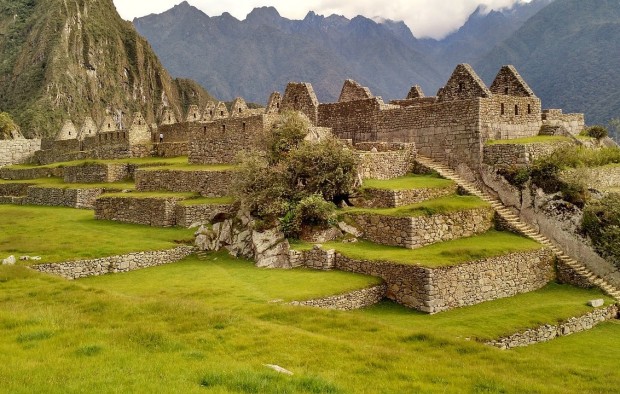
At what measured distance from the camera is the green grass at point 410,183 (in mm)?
21344

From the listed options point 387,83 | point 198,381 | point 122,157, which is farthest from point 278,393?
point 387,83

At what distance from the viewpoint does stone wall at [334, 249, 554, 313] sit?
53.7ft

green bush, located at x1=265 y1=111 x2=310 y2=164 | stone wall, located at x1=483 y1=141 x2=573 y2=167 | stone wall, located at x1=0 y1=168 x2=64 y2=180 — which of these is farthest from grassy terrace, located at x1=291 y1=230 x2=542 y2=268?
stone wall, located at x1=0 y1=168 x2=64 y2=180

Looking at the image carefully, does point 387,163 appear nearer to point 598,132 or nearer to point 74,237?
point 598,132

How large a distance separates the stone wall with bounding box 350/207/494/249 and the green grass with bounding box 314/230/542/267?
254 millimetres

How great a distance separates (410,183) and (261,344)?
12698 millimetres

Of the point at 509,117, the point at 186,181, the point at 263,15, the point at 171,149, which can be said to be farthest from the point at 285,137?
the point at 263,15

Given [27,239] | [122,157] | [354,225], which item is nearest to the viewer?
[354,225]

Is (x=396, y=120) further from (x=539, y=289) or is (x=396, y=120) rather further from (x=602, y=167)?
(x=539, y=289)

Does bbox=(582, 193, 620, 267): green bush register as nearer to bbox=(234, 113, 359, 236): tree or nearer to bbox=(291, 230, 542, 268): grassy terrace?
bbox=(291, 230, 542, 268): grassy terrace

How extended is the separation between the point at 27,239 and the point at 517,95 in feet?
72.8

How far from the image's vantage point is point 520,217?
21.5 m

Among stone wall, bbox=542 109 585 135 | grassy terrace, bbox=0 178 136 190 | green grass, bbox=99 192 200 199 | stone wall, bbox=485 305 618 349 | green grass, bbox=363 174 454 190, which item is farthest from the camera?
grassy terrace, bbox=0 178 136 190

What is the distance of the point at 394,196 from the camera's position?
808 inches
